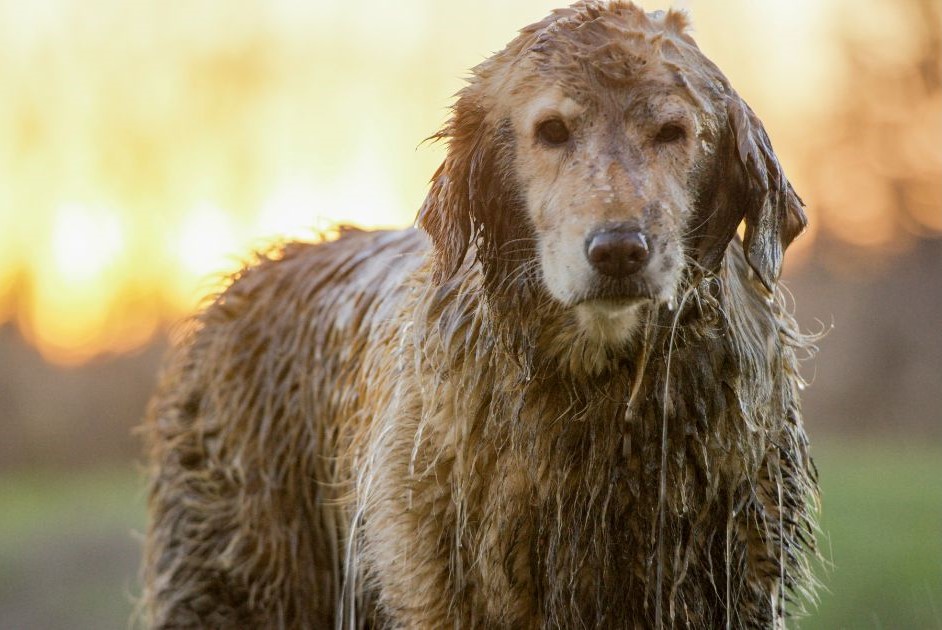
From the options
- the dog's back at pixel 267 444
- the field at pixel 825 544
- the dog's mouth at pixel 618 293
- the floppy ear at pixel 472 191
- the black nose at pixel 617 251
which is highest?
the floppy ear at pixel 472 191

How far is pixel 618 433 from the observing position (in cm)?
411

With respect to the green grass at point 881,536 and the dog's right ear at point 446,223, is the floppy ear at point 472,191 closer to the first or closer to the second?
the dog's right ear at point 446,223

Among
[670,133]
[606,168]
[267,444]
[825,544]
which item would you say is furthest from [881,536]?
[606,168]

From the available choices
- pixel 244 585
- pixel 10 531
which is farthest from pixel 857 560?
pixel 10 531

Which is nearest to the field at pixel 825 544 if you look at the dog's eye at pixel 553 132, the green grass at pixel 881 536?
the green grass at pixel 881 536

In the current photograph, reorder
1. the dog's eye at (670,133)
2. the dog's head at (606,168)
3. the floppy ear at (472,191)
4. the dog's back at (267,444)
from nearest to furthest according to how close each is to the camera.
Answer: the dog's head at (606,168) < the dog's eye at (670,133) < the floppy ear at (472,191) < the dog's back at (267,444)

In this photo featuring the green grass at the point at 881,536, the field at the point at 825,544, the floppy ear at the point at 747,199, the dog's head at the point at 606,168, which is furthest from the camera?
the field at the point at 825,544

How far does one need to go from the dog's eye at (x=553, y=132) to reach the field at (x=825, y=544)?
5635 mm

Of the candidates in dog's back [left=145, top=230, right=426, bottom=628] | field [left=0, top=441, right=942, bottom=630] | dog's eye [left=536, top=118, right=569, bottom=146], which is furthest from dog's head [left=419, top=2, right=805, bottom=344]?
field [left=0, top=441, right=942, bottom=630]

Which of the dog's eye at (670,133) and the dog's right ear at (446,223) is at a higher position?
the dog's eye at (670,133)

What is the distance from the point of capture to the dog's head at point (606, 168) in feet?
12.1

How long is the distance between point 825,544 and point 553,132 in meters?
8.11

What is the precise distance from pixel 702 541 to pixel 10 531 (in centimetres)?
1490

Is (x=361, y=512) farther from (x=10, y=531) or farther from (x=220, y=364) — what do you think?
(x=10, y=531)
